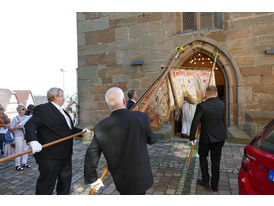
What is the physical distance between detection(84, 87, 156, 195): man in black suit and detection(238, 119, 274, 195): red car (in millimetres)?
1257

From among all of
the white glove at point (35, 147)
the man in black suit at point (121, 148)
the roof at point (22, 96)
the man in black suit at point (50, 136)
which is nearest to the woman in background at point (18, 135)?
the man in black suit at point (50, 136)

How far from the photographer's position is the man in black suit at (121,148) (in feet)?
5.74

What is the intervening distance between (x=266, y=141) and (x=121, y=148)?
5.71 ft

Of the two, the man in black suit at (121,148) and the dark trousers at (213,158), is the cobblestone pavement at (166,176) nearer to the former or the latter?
the dark trousers at (213,158)

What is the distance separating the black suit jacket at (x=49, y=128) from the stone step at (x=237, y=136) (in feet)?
17.6

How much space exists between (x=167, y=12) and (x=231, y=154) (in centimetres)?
527

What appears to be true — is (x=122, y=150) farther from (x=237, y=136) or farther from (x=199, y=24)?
(x=199, y=24)

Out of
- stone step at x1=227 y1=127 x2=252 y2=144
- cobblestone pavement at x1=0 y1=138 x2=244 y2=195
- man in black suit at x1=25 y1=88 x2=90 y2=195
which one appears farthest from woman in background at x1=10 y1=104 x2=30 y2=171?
stone step at x1=227 y1=127 x2=252 y2=144

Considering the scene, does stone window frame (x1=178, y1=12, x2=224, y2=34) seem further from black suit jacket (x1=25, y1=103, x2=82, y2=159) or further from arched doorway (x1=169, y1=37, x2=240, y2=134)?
black suit jacket (x1=25, y1=103, x2=82, y2=159)

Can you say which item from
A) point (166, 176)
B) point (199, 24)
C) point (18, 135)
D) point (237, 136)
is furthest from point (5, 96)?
point (237, 136)

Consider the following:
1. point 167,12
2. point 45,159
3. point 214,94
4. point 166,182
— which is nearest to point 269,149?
point 214,94

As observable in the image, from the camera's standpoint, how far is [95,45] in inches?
300

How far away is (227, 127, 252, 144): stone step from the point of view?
582 centimetres

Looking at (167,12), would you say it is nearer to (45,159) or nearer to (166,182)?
(166,182)
